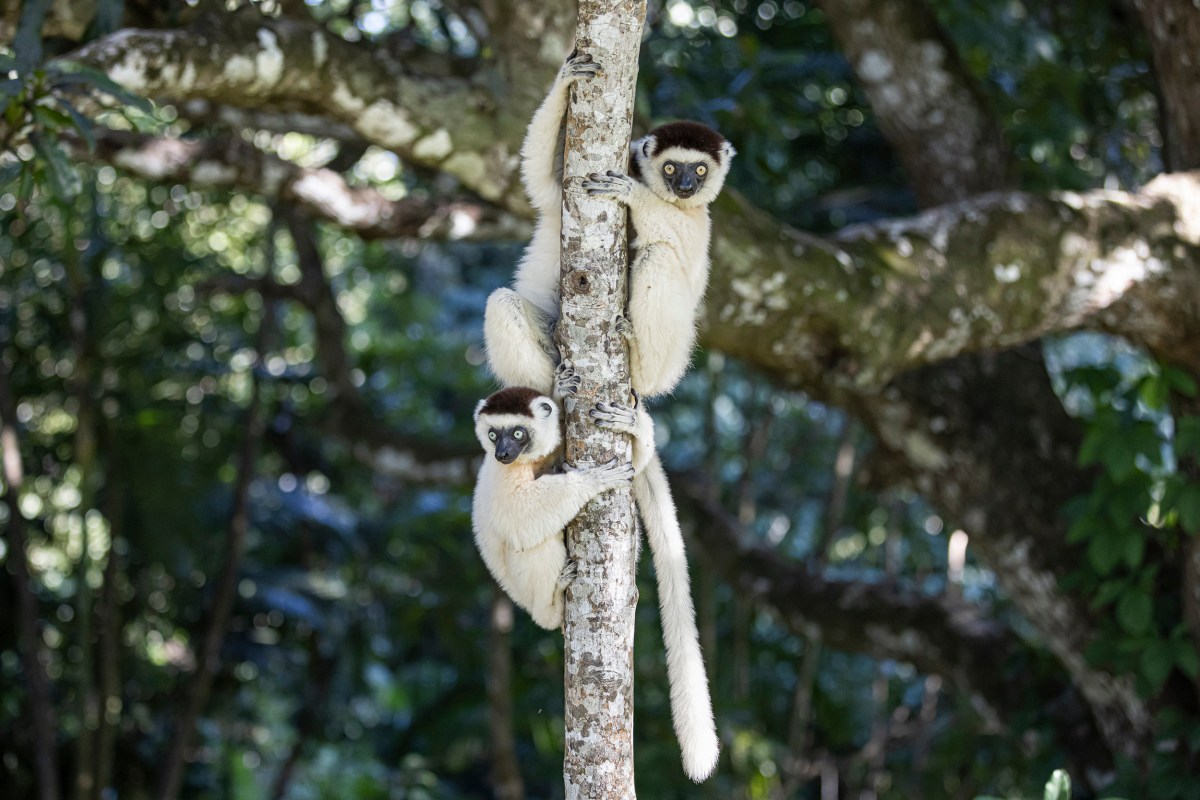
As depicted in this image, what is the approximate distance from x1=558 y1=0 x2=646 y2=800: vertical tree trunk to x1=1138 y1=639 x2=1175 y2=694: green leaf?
2.84 meters

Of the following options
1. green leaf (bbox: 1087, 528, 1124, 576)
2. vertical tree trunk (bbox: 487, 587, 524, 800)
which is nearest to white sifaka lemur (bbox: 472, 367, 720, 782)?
green leaf (bbox: 1087, 528, 1124, 576)

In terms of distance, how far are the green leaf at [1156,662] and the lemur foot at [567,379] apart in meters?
3.08

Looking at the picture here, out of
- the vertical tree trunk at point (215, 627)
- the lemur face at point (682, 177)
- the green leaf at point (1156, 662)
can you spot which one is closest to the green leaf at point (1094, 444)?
the green leaf at point (1156, 662)

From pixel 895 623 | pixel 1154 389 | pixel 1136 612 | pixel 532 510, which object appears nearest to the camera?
pixel 532 510

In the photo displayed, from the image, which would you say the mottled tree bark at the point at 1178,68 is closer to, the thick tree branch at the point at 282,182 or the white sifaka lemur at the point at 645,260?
the white sifaka lemur at the point at 645,260

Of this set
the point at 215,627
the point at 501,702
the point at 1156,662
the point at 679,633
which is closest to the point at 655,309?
the point at 679,633

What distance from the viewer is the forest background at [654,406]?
456 cm

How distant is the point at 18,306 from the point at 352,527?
241 centimetres

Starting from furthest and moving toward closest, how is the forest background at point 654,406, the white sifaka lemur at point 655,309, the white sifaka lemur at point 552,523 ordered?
the forest background at point 654,406, the white sifaka lemur at point 655,309, the white sifaka lemur at point 552,523

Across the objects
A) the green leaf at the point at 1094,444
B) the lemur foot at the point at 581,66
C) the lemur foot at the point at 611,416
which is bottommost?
the green leaf at the point at 1094,444

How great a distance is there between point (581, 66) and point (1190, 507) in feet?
10.3

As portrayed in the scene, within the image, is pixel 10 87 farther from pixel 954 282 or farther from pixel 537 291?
pixel 954 282

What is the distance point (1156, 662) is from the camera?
4664mm

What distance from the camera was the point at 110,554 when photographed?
247 inches
